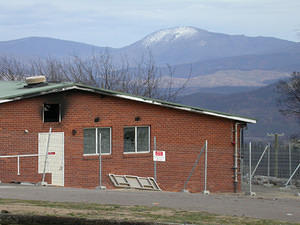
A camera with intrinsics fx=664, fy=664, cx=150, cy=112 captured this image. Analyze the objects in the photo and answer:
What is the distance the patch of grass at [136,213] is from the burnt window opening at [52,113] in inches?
411

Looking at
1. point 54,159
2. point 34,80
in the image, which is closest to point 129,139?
point 54,159

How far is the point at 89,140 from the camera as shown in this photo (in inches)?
985

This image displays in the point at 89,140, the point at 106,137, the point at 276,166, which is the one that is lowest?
the point at 276,166

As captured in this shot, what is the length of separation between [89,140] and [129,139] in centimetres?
172

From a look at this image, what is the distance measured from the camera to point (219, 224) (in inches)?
447

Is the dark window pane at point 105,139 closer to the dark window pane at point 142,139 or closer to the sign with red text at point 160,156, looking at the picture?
the dark window pane at point 142,139

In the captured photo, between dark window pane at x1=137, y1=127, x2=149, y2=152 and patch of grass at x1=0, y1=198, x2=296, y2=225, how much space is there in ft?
40.0

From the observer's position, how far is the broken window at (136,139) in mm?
25781

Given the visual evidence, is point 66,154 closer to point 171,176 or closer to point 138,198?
point 171,176

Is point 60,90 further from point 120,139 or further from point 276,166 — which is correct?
point 276,166

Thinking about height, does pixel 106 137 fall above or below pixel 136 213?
above

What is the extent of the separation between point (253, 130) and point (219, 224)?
18750 cm

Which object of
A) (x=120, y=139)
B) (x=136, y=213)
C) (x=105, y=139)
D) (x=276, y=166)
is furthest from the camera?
(x=276, y=166)

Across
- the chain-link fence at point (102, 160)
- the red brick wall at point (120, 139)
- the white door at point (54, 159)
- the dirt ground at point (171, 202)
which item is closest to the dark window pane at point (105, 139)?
the chain-link fence at point (102, 160)
